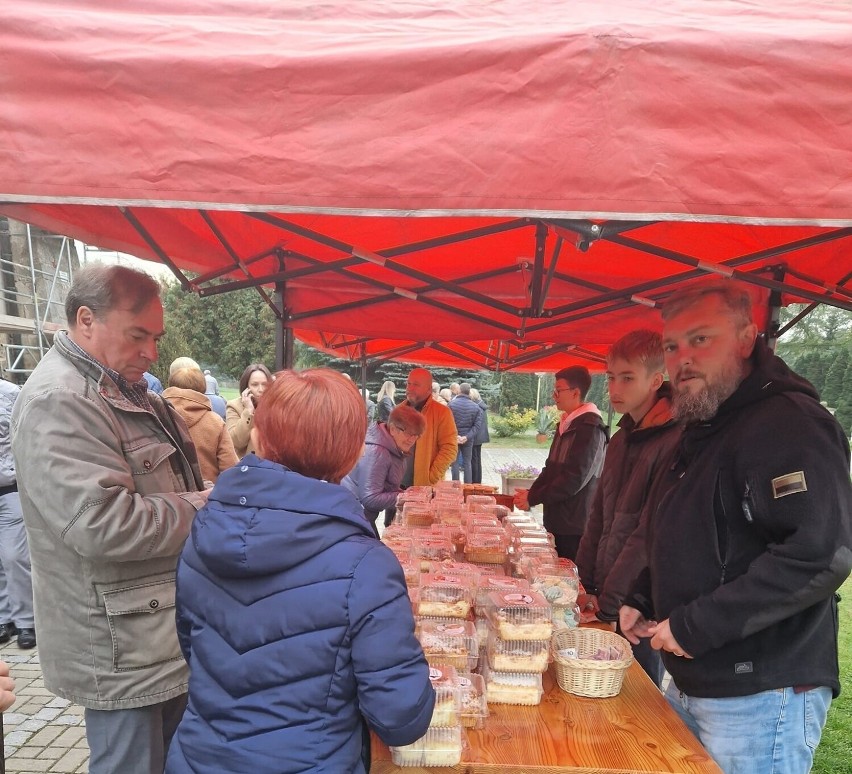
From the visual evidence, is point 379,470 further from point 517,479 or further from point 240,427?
point 517,479

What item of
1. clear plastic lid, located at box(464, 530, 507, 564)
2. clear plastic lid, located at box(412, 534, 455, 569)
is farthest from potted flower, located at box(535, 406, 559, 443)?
clear plastic lid, located at box(412, 534, 455, 569)

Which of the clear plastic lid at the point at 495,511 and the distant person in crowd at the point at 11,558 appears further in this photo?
the distant person in crowd at the point at 11,558

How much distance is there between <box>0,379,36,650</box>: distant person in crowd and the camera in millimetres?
4422

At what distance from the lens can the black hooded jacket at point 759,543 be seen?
160 cm

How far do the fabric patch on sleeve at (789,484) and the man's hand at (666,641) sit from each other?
0.50 meters

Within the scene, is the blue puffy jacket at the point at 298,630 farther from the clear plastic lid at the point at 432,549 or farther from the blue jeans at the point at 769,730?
the clear plastic lid at the point at 432,549

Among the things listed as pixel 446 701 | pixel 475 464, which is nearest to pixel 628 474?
pixel 446 701

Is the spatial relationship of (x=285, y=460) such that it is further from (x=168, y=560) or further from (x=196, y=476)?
(x=196, y=476)

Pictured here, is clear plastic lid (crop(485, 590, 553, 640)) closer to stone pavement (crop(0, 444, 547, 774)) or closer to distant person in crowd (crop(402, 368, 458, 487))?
stone pavement (crop(0, 444, 547, 774))

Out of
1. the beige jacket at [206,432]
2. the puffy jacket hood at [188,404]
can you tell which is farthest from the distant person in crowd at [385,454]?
the puffy jacket hood at [188,404]

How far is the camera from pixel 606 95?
1080 mm

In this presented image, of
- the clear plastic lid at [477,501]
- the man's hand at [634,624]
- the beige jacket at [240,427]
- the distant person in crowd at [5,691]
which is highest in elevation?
the distant person in crowd at [5,691]

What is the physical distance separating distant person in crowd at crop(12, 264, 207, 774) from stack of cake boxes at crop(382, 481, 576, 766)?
32.7 inches

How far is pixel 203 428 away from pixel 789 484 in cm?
360
